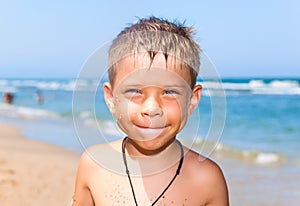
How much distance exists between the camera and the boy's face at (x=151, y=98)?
1502 mm

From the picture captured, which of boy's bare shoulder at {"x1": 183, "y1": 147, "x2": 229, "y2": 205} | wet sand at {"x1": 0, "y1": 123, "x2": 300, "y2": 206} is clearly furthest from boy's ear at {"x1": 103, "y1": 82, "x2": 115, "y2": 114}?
wet sand at {"x1": 0, "y1": 123, "x2": 300, "y2": 206}

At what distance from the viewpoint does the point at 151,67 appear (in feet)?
4.99

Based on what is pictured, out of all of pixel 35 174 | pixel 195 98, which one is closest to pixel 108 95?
pixel 195 98

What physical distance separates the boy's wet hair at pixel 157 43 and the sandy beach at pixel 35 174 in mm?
3131

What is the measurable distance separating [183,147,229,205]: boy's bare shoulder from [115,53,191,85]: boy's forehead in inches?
14.8

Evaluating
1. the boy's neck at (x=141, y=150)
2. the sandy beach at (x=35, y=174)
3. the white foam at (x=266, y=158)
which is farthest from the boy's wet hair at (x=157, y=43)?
the white foam at (x=266, y=158)

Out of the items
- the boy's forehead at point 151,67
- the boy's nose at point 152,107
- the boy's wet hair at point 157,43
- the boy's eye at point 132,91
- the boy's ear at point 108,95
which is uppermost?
the boy's wet hair at point 157,43

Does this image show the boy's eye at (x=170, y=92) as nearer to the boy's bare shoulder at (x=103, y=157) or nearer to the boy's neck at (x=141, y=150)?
the boy's neck at (x=141, y=150)

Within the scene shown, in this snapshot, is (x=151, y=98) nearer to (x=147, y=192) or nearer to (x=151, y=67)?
(x=151, y=67)

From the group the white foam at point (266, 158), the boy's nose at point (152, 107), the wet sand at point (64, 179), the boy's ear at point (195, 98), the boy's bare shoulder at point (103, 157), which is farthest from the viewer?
the white foam at point (266, 158)

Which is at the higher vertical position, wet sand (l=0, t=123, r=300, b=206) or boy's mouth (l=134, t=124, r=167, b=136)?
boy's mouth (l=134, t=124, r=167, b=136)

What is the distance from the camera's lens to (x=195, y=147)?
1.78 metres

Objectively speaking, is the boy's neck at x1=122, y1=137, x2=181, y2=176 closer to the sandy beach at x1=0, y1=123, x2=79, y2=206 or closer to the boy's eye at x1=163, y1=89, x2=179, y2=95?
the boy's eye at x1=163, y1=89, x2=179, y2=95

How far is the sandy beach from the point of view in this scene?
4.55 m
